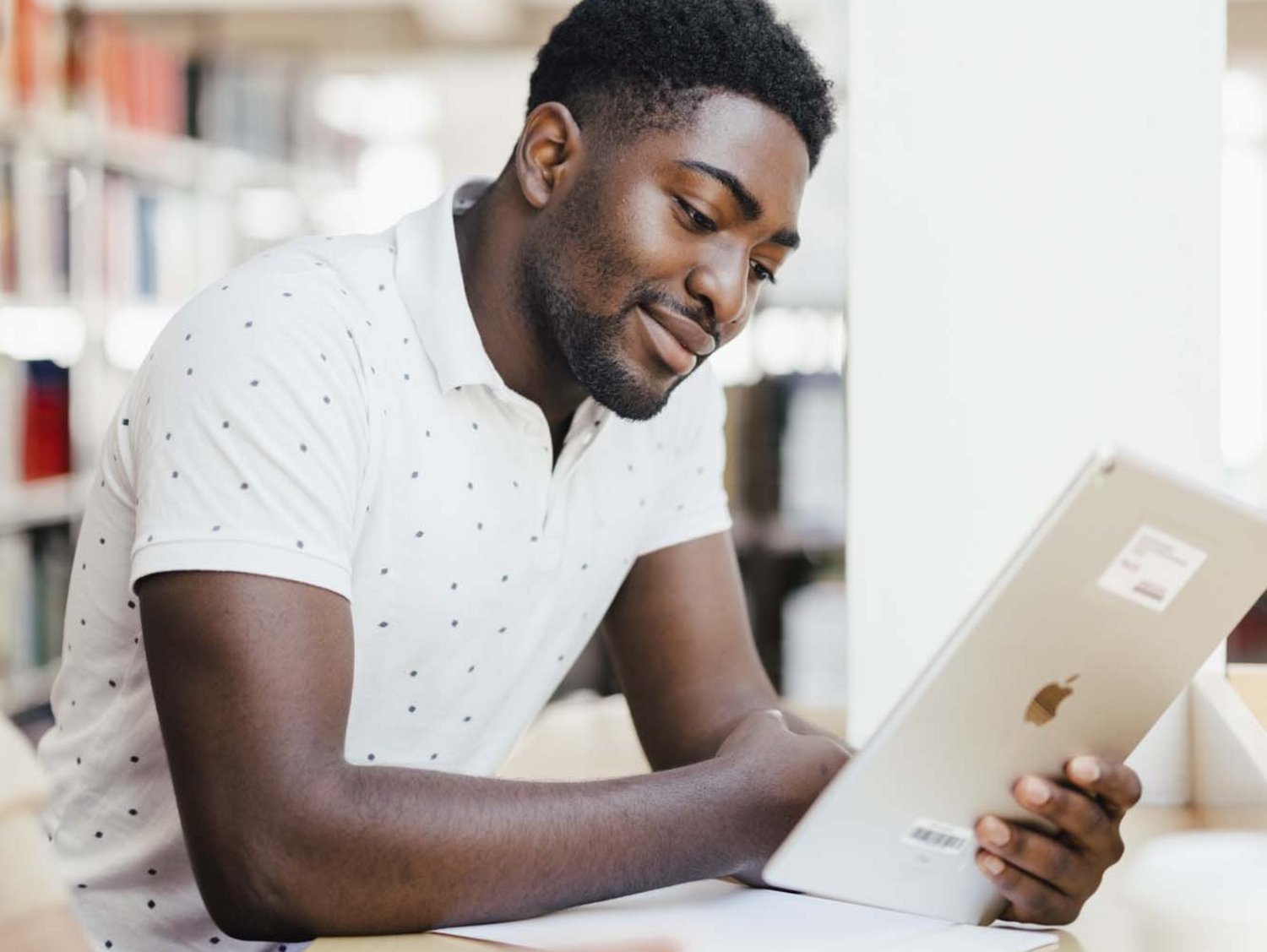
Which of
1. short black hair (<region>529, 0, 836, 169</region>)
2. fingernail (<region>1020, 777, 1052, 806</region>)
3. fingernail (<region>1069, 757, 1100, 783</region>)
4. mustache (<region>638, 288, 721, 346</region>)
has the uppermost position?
short black hair (<region>529, 0, 836, 169</region>)

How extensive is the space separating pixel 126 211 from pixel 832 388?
1656 millimetres

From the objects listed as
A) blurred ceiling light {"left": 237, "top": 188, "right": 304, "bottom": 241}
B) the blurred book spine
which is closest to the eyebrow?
the blurred book spine

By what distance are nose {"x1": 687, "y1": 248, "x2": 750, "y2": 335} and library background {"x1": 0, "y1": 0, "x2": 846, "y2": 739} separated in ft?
5.13

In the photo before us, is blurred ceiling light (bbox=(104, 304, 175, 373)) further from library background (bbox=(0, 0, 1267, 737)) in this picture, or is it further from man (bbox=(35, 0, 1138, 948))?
man (bbox=(35, 0, 1138, 948))

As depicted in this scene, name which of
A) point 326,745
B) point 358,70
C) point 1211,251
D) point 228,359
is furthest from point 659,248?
point 358,70

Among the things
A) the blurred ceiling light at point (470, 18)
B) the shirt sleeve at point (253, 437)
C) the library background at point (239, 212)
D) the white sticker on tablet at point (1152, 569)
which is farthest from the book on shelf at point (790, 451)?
the white sticker on tablet at point (1152, 569)

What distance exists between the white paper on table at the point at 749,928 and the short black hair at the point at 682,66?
55 cm

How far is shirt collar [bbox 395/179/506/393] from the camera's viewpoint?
3.47ft

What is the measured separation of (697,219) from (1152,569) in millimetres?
436

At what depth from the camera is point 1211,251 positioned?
4.26 feet

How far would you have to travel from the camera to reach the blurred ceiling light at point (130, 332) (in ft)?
10.2

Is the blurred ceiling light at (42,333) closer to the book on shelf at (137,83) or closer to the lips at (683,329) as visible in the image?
the book on shelf at (137,83)

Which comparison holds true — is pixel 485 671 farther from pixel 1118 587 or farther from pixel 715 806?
pixel 1118 587

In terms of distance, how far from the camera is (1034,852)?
33.3 inches
